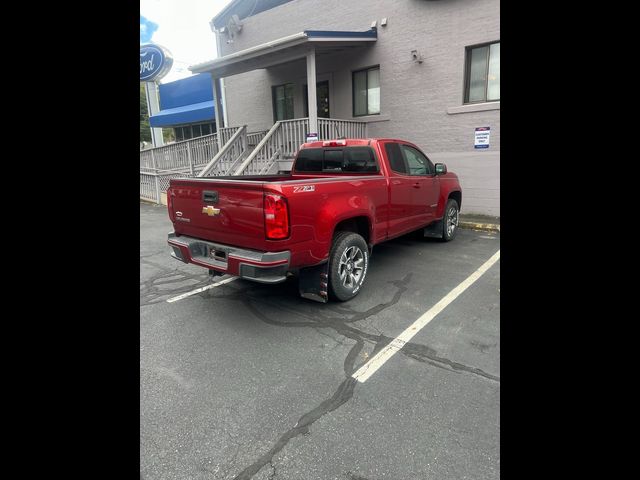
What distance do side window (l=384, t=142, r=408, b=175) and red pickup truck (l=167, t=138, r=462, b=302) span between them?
2cm

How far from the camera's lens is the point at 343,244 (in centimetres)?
435

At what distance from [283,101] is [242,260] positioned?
11129 mm

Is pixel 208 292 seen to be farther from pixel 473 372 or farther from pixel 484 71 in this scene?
pixel 484 71

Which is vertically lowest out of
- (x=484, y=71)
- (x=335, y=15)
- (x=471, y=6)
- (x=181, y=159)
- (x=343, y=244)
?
(x=343, y=244)

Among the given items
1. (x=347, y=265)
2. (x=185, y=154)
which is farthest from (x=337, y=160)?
(x=185, y=154)

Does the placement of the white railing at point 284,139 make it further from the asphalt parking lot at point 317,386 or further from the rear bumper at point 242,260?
the rear bumper at point 242,260

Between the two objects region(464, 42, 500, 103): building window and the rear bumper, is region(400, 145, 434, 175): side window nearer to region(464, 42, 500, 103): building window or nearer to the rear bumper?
the rear bumper

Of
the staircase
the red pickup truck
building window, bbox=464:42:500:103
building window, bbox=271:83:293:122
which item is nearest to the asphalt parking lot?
the red pickup truck

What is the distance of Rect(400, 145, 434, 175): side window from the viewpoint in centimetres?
599

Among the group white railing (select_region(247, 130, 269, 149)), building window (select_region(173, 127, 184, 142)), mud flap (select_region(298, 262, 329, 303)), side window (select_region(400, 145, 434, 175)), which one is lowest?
mud flap (select_region(298, 262, 329, 303))
